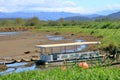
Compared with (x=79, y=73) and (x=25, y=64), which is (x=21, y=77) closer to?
(x=79, y=73)

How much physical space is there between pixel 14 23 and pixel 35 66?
121 metres

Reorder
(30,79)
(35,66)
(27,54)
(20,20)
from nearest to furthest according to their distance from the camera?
(30,79), (35,66), (27,54), (20,20)

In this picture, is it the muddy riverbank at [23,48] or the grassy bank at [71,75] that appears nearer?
the grassy bank at [71,75]

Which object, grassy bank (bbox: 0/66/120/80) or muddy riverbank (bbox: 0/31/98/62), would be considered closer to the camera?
grassy bank (bbox: 0/66/120/80)

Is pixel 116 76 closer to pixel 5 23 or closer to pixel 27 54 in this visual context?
pixel 27 54

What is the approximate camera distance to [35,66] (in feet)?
112

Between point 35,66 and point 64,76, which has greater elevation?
point 64,76

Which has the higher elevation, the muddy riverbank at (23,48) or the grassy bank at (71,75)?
the grassy bank at (71,75)

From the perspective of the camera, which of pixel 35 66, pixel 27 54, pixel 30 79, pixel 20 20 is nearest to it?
pixel 30 79

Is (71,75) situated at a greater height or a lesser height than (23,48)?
greater

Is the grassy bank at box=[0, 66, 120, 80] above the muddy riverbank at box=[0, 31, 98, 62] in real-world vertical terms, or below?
above

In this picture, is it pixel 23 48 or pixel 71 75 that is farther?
pixel 23 48

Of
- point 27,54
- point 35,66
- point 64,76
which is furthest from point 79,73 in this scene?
point 27,54

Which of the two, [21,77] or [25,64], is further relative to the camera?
[25,64]
